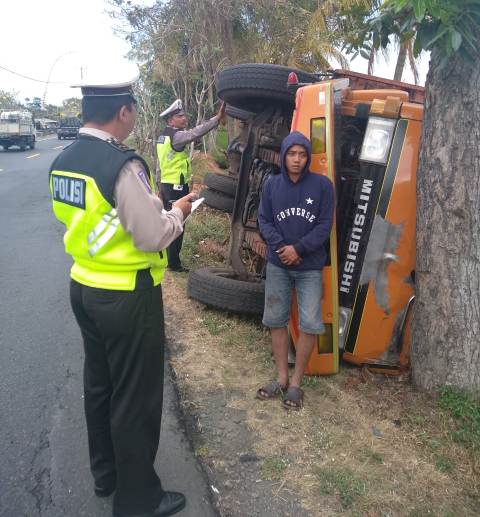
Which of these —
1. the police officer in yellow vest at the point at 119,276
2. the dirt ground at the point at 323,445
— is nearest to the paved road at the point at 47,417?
the dirt ground at the point at 323,445

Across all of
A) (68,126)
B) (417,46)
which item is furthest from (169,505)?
(68,126)

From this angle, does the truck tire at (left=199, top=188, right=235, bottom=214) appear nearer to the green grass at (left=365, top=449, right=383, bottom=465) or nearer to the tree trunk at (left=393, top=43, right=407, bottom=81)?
the green grass at (left=365, top=449, right=383, bottom=465)

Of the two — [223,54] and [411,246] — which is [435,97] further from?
[223,54]

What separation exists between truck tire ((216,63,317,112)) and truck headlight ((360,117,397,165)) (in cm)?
89

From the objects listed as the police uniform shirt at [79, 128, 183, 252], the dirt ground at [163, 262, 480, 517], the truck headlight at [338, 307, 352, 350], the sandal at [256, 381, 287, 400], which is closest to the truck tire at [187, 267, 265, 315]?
the dirt ground at [163, 262, 480, 517]

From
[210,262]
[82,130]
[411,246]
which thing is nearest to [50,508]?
[82,130]

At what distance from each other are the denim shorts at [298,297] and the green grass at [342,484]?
91 cm

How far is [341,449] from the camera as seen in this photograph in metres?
2.88

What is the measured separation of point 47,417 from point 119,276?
1589 mm

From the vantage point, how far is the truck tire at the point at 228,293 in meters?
4.36

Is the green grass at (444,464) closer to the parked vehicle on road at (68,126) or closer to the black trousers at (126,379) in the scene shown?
the black trousers at (126,379)

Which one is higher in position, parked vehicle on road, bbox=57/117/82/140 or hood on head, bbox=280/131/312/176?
hood on head, bbox=280/131/312/176

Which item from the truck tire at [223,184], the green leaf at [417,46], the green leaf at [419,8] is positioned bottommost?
the truck tire at [223,184]

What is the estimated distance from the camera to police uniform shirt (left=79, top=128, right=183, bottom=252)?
196cm
